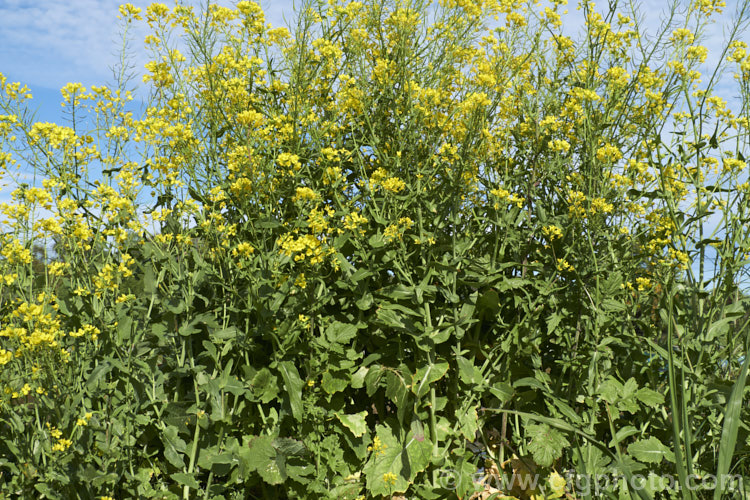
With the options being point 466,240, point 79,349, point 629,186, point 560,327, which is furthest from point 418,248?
point 79,349

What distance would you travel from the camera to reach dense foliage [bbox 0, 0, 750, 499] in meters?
2.87

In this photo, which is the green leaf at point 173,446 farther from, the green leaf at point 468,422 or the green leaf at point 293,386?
the green leaf at point 468,422

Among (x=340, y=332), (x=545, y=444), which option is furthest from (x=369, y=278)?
(x=545, y=444)

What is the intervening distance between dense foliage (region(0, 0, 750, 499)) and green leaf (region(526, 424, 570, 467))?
0.01m

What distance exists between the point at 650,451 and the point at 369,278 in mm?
1779

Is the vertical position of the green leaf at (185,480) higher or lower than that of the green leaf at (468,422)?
lower

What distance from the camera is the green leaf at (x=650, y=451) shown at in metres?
3.06

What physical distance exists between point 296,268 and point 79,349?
3.87 ft

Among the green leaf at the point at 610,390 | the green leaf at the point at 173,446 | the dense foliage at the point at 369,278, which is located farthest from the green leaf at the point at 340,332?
the green leaf at the point at 610,390

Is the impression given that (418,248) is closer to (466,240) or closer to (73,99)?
(466,240)

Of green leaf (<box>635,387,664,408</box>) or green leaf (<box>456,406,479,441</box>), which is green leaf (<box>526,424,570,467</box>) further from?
green leaf (<box>635,387,664,408</box>)

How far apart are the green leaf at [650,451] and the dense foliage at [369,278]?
0.06ft

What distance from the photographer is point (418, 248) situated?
324 cm

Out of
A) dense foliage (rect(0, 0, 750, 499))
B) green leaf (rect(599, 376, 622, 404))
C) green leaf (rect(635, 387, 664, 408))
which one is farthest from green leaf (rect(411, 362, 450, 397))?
green leaf (rect(635, 387, 664, 408))
